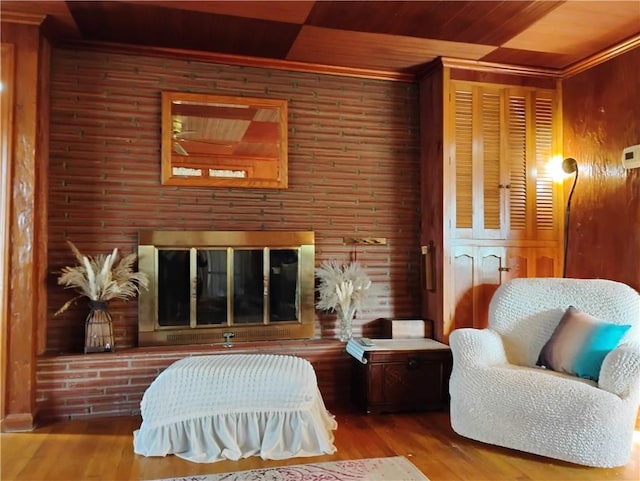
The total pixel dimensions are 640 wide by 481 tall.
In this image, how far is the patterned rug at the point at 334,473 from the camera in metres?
2.23

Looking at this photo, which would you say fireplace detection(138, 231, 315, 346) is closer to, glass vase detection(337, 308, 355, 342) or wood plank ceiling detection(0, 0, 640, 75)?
glass vase detection(337, 308, 355, 342)

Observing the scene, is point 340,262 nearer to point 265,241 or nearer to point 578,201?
point 265,241

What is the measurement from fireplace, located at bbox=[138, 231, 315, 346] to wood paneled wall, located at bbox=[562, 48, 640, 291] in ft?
6.42

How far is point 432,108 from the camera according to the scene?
365 centimetres

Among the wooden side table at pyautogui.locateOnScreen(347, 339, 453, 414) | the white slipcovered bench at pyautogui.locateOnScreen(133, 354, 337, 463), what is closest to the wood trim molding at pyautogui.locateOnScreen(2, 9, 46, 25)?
the white slipcovered bench at pyautogui.locateOnScreen(133, 354, 337, 463)

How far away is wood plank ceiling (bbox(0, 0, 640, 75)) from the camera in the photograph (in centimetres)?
276

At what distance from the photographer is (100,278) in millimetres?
3100

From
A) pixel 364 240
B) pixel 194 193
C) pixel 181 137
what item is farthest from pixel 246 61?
pixel 364 240

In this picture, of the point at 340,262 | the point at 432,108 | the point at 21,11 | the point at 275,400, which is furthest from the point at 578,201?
the point at 21,11

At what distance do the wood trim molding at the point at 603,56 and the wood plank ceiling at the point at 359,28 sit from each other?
0.10 feet

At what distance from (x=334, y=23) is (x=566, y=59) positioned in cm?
174

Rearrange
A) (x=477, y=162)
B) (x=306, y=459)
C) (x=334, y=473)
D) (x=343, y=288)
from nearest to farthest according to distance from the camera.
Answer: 1. (x=334, y=473)
2. (x=306, y=459)
3. (x=343, y=288)
4. (x=477, y=162)

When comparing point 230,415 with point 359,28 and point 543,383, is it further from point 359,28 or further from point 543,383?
point 359,28

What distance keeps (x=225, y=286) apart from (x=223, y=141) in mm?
1019
